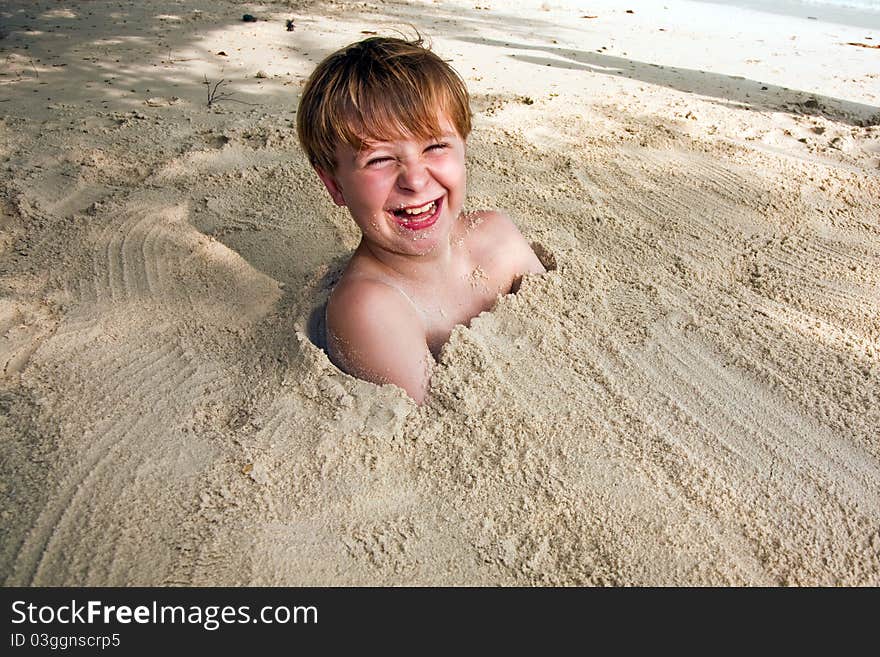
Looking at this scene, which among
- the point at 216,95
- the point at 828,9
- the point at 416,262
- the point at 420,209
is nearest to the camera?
the point at 420,209

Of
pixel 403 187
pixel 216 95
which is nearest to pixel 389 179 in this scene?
pixel 403 187

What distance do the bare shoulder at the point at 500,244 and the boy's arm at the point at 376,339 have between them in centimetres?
50

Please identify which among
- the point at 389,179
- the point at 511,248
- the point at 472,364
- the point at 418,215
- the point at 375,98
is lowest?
the point at 472,364

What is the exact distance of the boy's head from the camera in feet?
6.38

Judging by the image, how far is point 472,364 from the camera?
213 cm

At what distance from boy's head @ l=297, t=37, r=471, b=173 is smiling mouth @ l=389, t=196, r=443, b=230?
A: 0.65ft

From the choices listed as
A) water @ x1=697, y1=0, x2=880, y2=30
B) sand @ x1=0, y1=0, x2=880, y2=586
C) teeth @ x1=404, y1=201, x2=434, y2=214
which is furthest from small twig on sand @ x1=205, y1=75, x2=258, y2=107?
water @ x1=697, y1=0, x2=880, y2=30

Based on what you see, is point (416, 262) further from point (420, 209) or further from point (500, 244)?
point (500, 244)

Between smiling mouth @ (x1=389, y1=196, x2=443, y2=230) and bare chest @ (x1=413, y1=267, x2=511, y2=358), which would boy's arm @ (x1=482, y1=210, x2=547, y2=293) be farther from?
smiling mouth @ (x1=389, y1=196, x2=443, y2=230)

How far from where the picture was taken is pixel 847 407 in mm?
2084

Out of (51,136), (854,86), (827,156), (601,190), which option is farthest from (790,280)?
(51,136)

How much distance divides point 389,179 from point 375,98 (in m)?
0.22

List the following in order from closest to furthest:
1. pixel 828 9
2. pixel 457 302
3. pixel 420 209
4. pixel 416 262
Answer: pixel 420 209, pixel 416 262, pixel 457 302, pixel 828 9
